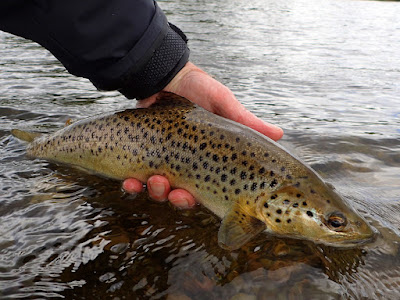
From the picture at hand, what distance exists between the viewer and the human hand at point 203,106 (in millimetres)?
3180

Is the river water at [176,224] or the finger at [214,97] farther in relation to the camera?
the finger at [214,97]

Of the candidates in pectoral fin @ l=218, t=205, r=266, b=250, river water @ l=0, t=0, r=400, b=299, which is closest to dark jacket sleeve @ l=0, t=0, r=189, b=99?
river water @ l=0, t=0, r=400, b=299

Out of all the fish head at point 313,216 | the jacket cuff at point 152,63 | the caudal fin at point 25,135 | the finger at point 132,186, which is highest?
the jacket cuff at point 152,63

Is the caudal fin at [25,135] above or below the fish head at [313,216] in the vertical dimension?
below

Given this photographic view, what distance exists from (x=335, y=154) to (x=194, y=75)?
6.34 ft

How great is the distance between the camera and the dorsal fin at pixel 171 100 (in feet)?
11.1

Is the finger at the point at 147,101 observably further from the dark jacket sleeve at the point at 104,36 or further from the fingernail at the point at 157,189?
the fingernail at the point at 157,189

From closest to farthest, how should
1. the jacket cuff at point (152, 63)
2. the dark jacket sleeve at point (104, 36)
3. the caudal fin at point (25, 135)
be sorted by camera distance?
the dark jacket sleeve at point (104, 36), the jacket cuff at point (152, 63), the caudal fin at point (25, 135)

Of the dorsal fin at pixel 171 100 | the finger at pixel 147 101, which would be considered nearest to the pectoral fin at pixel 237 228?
the dorsal fin at pixel 171 100

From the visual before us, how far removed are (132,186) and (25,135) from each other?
66.7 inches

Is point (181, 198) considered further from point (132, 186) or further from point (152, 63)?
point (152, 63)

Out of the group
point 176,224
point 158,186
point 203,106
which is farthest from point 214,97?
point 176,224

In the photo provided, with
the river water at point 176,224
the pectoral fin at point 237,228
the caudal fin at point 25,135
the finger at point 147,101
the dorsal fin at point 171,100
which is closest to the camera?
the river water at point 176,224

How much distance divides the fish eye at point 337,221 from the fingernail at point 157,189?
1.33 meters
